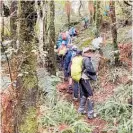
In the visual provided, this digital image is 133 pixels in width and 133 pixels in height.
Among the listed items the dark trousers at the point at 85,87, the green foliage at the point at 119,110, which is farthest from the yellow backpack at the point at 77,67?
the green foliage at the point at 119,110

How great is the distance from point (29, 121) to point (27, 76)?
2.34ft

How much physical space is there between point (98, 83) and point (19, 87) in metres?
7.02

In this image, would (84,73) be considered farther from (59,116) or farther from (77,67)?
(59,116)

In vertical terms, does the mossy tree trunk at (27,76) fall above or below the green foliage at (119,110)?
above

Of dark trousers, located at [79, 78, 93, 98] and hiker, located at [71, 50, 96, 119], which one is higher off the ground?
hiker, located at [71, 50, 96, 119]

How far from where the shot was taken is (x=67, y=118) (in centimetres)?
954

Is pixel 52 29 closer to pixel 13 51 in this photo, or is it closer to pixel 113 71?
pixel 113 71

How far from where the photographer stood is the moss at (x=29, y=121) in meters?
5.52

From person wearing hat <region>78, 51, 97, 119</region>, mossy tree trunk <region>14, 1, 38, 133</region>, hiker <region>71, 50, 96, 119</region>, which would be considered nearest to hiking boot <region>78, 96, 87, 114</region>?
person wearing hat <region>78, 51, 97, 119</region>

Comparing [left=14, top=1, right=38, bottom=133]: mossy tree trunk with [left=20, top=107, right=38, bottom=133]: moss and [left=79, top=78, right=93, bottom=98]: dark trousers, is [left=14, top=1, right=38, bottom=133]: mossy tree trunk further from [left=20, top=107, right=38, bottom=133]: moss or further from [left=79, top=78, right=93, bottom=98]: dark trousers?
[left=79, top=78, right=93, bottom=98]: dark trousers

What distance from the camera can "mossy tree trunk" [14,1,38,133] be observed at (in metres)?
5.31

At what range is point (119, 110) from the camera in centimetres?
977

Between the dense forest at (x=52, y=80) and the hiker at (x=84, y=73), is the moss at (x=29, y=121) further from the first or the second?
the hiker at (x=84, y=73)

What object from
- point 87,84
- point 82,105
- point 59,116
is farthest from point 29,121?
point 82,105
